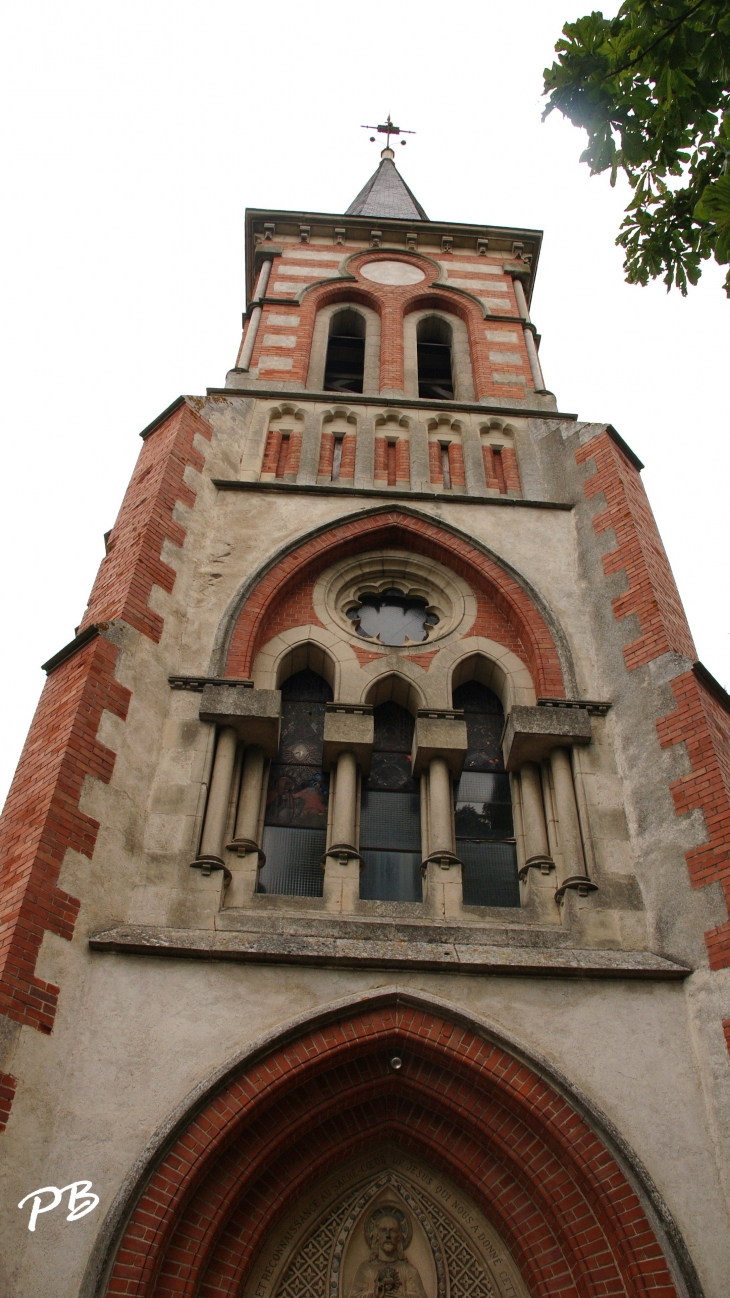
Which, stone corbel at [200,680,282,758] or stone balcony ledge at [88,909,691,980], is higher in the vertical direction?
stone corbel at [200,680,282,758]

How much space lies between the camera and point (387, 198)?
23.9m

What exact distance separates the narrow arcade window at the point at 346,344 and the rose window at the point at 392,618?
6491 millimetres

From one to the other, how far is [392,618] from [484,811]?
274 cm

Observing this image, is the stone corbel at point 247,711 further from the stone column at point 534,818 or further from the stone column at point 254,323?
the stone column at point 254,323

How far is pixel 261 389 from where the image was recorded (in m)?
14.0

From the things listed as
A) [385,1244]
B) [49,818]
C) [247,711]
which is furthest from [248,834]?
[385,1244]

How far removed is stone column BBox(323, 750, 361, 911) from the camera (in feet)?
28.1

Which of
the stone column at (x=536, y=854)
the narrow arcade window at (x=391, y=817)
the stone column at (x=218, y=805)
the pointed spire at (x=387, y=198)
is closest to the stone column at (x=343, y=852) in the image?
the narrow arcade window at (x=391, y=817)

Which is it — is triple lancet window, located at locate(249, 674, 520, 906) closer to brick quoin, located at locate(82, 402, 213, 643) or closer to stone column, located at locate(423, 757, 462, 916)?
stone column, located at locate(423, 757, 462, 916)

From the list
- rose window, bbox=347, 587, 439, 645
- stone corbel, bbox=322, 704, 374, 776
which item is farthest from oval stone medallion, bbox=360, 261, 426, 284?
stone corbel, bbox=322, 704, 374, 776

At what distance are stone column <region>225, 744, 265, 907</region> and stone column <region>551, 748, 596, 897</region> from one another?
2546 mm

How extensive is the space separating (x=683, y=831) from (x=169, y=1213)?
4621 mm

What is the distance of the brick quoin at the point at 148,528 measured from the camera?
988cm

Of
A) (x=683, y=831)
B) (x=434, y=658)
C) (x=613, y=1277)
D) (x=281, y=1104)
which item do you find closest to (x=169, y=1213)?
(x=281, y=1104)
